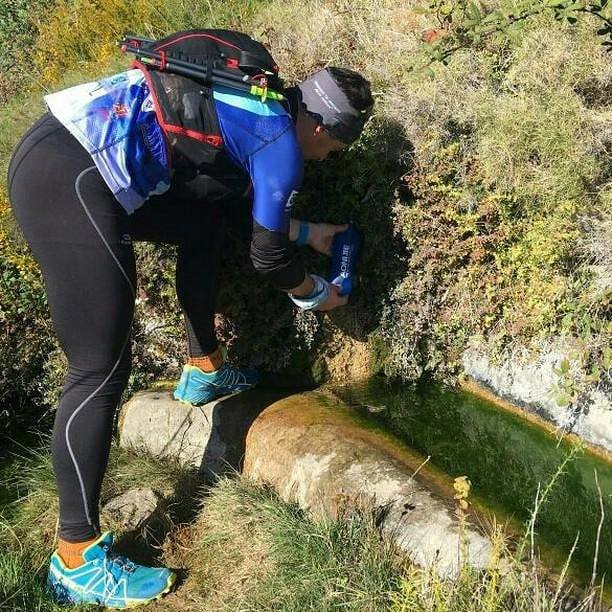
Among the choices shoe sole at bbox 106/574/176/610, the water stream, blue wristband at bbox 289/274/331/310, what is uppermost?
blue wristband at bbox 289/274/331/310

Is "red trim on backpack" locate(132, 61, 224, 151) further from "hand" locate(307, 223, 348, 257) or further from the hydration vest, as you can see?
"hand" locate(307, 223, 348, 257)

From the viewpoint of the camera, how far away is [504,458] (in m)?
3.24

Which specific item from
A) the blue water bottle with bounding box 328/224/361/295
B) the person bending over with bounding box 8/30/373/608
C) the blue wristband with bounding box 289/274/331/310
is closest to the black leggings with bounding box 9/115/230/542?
the person bending over with bounding box 8/30/373/608

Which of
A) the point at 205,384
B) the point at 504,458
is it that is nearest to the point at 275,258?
the point at 205,384

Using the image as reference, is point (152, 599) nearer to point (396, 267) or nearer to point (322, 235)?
point (322, 235)

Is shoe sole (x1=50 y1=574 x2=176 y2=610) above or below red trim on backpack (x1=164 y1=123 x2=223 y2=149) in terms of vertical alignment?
below

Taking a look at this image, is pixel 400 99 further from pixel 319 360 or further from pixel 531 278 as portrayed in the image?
pixel 319 360

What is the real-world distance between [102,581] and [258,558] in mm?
572

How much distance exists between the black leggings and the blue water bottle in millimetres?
1189

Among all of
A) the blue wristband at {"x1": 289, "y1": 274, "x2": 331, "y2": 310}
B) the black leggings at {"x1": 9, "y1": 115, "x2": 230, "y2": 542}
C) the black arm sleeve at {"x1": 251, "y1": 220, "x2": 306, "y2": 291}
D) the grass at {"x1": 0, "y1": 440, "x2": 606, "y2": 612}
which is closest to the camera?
the grass at {"x1": 0, "y1": 440, "x2": 606, "y2": 612}

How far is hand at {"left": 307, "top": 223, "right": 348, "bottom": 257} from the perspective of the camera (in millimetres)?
3395

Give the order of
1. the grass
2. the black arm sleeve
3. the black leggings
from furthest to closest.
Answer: the black arm sleeve → the black leggings → the grass

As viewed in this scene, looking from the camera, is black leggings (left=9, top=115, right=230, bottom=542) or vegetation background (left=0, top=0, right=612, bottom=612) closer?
black leggings (left=9, top=115, right=230, bottom=542)

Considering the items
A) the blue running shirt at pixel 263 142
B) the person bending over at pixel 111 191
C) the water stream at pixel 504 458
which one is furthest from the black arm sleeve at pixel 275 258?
the water stream at pixel 504 458
